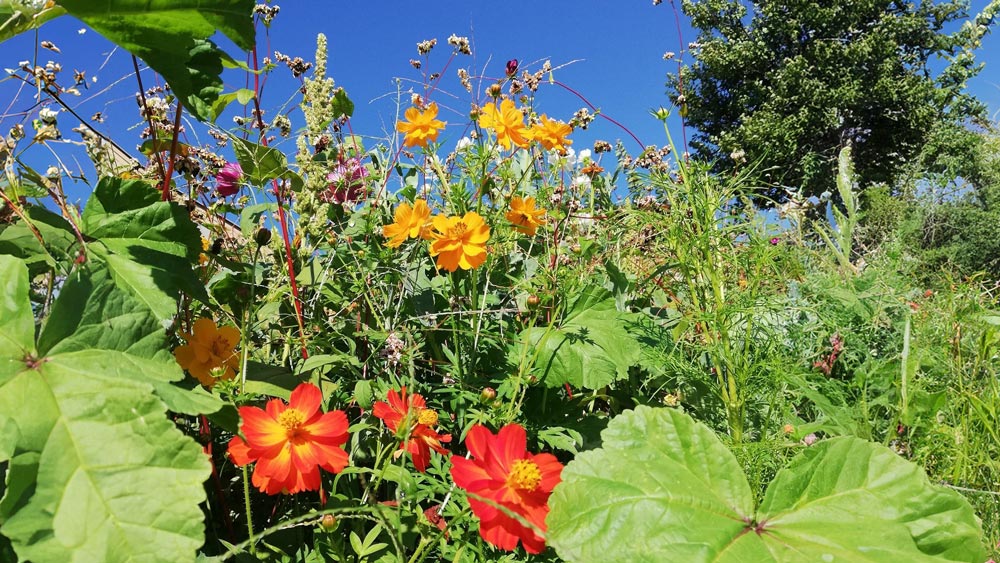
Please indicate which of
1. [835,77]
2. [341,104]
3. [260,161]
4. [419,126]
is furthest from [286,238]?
[835,77]

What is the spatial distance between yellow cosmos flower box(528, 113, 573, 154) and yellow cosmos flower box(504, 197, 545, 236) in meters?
0.12

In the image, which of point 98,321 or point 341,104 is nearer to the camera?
point 98,321

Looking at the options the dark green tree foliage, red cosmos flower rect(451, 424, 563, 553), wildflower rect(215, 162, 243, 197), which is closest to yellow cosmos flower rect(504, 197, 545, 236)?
red cosmos flower rect(451, 424, 563, 553)

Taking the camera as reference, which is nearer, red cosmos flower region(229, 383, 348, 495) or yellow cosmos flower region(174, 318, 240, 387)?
red cosmos flower region(229, 383, 348, 495)

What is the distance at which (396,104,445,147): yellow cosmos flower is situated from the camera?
1.13 meters

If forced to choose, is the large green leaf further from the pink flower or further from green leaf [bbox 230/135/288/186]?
the pink flower

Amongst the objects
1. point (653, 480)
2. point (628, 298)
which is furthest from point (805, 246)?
point (653, 480)

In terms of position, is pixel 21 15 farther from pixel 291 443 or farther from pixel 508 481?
pixel 508 481

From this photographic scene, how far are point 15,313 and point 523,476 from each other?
1.72 ft

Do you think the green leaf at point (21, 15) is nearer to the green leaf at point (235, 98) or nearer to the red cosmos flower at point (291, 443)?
the green leaf at point (235, 98)

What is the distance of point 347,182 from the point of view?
1.30m

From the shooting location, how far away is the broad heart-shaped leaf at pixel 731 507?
632 mm

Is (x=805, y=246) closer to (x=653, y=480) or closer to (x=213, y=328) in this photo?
(x=653, y=480)

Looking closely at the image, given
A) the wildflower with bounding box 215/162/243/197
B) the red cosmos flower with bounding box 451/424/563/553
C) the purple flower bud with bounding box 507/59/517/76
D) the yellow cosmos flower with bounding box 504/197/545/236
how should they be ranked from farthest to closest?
the purple flower bud with bounding box 507/59/517/76
the wildflower with bounding box 215/162/243/197
the yellow cosmos flower with bounding box 504/197/545/236
the red cosmos flower with bounding box 451/424/563/553
